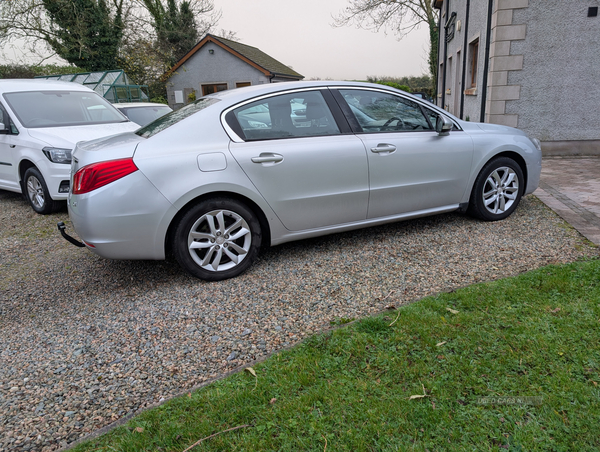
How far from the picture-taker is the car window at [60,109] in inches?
274

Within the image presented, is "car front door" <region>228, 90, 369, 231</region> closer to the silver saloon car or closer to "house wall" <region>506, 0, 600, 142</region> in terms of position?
the silver saloon car

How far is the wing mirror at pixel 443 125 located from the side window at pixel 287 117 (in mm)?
1115

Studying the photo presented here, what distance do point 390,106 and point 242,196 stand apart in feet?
5.97

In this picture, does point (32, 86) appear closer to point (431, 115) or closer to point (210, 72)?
point (431, 115)

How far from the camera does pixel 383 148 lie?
4312 mm

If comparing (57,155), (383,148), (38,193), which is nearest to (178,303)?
(383,148)

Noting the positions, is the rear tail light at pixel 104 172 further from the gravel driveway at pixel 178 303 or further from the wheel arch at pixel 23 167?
the wheel arch at pixel 23 167

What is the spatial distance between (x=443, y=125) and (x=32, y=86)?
21.9ft

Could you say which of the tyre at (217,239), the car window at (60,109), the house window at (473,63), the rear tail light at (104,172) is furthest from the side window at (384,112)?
the house window at (473,63)

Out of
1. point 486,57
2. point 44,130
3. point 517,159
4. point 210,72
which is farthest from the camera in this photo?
point 210,72

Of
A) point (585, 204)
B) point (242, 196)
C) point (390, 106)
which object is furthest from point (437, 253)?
point (585, 204)

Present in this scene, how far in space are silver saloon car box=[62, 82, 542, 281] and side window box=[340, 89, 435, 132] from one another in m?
0.01

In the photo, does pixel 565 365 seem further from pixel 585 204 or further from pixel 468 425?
pixel 585 204

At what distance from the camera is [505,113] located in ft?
30.5
